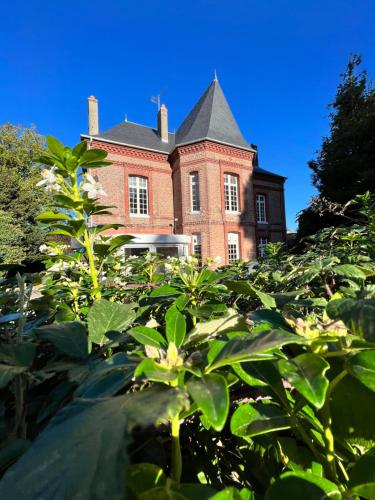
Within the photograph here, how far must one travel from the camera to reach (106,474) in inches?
11.8

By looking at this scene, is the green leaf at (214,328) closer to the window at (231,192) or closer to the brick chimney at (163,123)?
the window at (231,192)

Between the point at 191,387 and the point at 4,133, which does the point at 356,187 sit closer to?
the point at 191,387

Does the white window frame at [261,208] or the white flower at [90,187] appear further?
the white window frame at [261,208]

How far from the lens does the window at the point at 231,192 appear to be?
65.1 feet

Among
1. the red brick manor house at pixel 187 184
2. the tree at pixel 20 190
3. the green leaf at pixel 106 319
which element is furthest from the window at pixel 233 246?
the green leaf at pixel 106 319

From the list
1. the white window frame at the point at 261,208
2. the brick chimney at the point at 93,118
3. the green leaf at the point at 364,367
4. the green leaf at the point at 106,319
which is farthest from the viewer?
the white window frame at the point at 261,208

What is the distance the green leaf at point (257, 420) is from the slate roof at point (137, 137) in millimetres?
19038

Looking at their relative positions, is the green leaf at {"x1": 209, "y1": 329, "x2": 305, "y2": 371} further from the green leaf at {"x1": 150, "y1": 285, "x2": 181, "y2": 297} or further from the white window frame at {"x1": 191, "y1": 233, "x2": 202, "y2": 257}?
the white window frame at {"x1": 191, "y1": 233, "x2": 202, "y2": 257}

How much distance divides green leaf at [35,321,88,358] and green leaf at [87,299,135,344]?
4 centimetres

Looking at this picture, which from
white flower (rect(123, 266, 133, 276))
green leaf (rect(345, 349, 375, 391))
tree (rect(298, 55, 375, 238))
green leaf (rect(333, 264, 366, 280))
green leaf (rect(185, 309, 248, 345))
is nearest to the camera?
green leaf (rect(345, 349, 375, 391))

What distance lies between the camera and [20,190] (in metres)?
25.5

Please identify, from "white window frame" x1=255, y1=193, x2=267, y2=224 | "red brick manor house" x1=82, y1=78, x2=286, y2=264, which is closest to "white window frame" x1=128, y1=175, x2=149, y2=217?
"red brick manor house" x1=82, y1=78, x2=286, y2=264

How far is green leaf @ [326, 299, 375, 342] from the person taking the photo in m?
0.45

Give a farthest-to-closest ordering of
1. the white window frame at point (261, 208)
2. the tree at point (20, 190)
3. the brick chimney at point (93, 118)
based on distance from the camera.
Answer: the tree at point (20, 190) < the white window frame at point (261, 208) < the brick chimney at point (93, 118)
